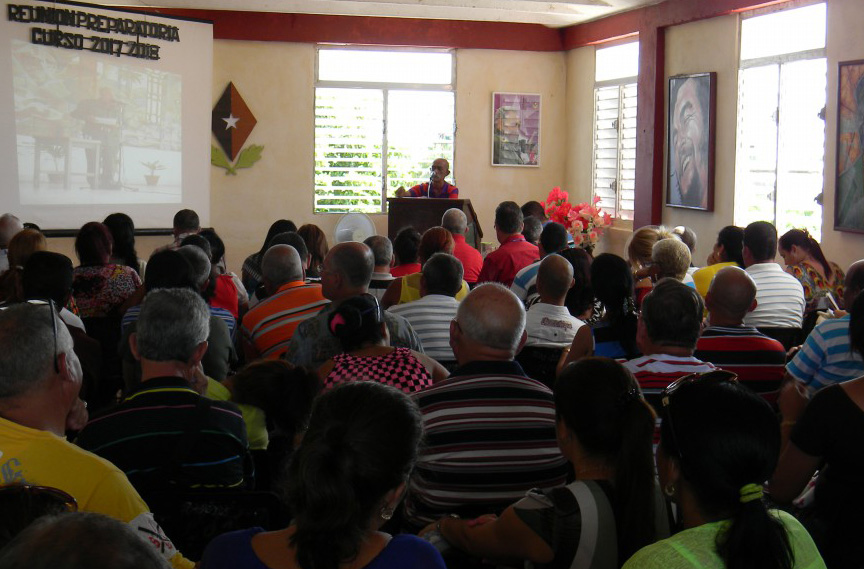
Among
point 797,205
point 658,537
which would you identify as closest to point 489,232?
point 797,205

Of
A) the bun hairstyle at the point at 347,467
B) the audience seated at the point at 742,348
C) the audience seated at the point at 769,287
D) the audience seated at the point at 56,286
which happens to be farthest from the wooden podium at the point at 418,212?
the bun hairstyle at the point at 347,467

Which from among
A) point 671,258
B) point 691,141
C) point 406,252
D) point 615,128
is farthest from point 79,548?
point 615,128

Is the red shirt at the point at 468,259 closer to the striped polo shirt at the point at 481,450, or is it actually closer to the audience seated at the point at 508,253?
the audience seated at the point at 508,253

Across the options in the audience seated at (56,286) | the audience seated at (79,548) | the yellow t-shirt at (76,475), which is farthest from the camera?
the audience seated at (56,286)

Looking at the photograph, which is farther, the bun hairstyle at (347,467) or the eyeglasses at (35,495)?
the bun hairstyle at (347,467)

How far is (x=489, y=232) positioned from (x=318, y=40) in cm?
297

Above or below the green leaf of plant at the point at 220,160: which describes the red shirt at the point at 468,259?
below

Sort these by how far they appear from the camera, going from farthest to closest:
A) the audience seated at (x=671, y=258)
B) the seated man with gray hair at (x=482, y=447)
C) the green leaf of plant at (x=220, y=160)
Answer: the green leaf of plant at (x=220, y=160) → the audience seated at (x=671, y=258) → the seated man with gray hair at (x=482, y=447)

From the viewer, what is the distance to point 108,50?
911 centimetres

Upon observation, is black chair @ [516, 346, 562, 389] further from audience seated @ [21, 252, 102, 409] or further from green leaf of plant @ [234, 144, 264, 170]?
green leaf of plant @ [234, 144, 264, 170]

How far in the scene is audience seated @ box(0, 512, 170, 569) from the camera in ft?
2.88

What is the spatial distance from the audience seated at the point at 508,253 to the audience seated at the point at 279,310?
6.47 feet

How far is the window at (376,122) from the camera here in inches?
447

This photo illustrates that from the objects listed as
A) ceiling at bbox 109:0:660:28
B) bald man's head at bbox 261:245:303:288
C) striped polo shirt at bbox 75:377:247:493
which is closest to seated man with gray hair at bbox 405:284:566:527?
striped polo shirt at bbox 75:377:247:493
